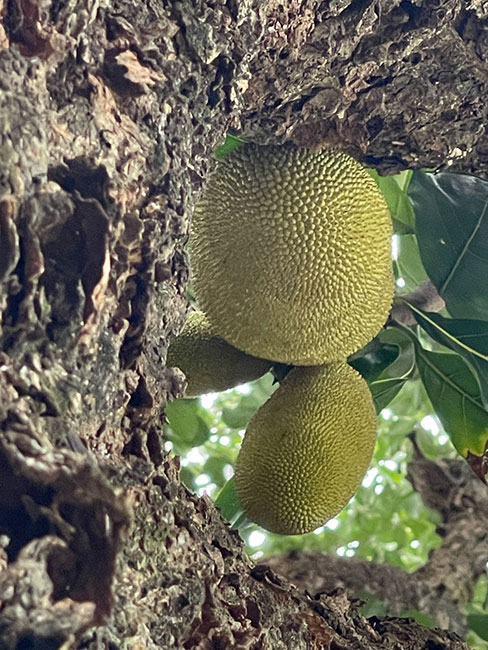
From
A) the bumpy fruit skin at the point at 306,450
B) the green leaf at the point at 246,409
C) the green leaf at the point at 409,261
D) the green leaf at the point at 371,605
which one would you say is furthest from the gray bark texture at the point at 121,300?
the green leaf at the point at 246,409

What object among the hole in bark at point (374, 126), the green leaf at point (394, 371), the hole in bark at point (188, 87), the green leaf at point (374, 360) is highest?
the hole in bark at point (188, 87)

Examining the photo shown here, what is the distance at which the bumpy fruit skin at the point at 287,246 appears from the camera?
83 centimetres

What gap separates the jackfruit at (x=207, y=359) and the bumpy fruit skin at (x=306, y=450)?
0.05 m

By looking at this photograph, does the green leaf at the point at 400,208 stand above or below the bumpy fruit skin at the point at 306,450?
above

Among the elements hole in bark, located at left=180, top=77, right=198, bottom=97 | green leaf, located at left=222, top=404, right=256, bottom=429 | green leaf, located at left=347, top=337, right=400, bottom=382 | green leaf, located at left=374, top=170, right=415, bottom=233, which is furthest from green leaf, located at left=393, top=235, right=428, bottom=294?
hole in bark, located at left=180, top=77, right=198, bottom=97

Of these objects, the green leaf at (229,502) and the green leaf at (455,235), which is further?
the green leaf at (229,502)

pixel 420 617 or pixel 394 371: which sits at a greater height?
pixel 394 371

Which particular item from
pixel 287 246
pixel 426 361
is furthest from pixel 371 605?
pixel 287 246

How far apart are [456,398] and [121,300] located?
708 millimetres

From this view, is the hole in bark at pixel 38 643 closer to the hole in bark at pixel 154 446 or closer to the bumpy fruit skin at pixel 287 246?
the hole in bark at pixel 154 446

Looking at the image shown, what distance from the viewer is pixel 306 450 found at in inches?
37.1

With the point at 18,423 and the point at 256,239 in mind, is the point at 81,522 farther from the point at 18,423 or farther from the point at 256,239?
the point at 256,239

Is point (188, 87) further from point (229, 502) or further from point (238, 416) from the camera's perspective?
point (238, 416)

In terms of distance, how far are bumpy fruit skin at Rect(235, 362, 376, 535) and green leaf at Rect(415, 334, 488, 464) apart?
14cm
